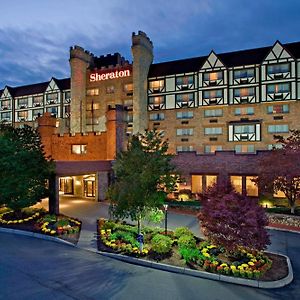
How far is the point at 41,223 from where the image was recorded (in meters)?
18.9

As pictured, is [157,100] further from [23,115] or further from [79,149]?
[23,115]

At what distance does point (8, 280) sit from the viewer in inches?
438

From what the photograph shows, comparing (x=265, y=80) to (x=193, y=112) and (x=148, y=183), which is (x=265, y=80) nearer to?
(x=193, y=112)

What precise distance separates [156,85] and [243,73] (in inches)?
551

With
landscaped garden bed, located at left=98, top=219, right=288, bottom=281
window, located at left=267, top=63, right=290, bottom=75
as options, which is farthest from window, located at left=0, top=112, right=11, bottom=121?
landscaped garden bed, located at left=98, top=219, right=288, bottom=281

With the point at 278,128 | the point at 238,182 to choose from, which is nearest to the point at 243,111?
the point at 278,128

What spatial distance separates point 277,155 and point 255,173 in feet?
20.2

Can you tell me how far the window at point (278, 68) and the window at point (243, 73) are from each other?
2.46m

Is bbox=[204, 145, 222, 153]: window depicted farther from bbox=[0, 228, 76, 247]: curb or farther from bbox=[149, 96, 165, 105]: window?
bbox=[0, 228, 76, 247]: curb

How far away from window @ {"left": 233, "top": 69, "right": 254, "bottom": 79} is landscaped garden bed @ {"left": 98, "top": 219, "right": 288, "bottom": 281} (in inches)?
1286

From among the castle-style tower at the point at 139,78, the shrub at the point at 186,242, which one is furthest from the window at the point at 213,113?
the shrub at the point at 186,242

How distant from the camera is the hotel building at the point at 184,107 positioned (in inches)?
1236

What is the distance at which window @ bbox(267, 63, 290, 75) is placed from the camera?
40.0 m

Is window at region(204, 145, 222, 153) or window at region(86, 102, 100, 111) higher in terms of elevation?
window at region(86, 102, 100, 111)
